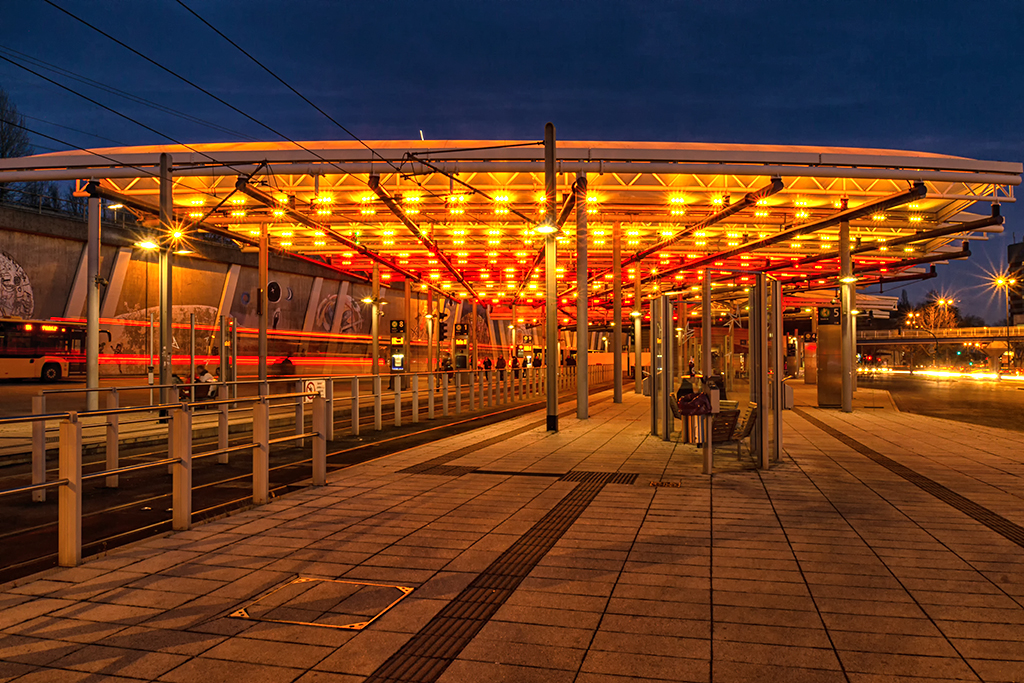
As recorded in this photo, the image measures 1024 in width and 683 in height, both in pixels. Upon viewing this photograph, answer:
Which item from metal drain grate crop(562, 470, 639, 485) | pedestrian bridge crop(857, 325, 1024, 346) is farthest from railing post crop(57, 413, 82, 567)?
pedestrian bridge crop(857, 325, 1024, 346)

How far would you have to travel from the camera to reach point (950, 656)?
3.49 metres

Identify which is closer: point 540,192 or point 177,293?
point 540,192

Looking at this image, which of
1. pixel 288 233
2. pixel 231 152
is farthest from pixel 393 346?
pixel 231 152

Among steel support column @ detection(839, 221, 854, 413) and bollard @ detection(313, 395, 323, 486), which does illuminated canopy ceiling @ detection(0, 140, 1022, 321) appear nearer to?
steel support column @ detection(839, 221, 854, 413)

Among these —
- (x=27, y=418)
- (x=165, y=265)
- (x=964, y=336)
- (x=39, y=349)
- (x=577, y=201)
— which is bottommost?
(x=27, y=418)

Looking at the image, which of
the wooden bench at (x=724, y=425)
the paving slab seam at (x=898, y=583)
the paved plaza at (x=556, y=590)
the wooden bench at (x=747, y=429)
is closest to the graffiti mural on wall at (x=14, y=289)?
the paved plaza at (x=556, y=590)

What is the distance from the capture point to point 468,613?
4.13 metres

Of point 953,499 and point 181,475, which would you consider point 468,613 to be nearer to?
point 181,475

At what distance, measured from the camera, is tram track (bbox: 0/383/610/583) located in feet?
→ 18.8

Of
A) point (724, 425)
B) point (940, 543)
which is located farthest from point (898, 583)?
point (724, 425)

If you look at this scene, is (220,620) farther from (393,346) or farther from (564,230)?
(393,346)

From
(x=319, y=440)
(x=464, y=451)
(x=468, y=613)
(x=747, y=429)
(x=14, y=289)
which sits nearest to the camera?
(x=468, y=613)

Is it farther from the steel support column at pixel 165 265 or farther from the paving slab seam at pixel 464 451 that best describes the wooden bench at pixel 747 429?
the steel support column at pixel 165 265

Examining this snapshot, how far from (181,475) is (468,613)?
10.6 ft
